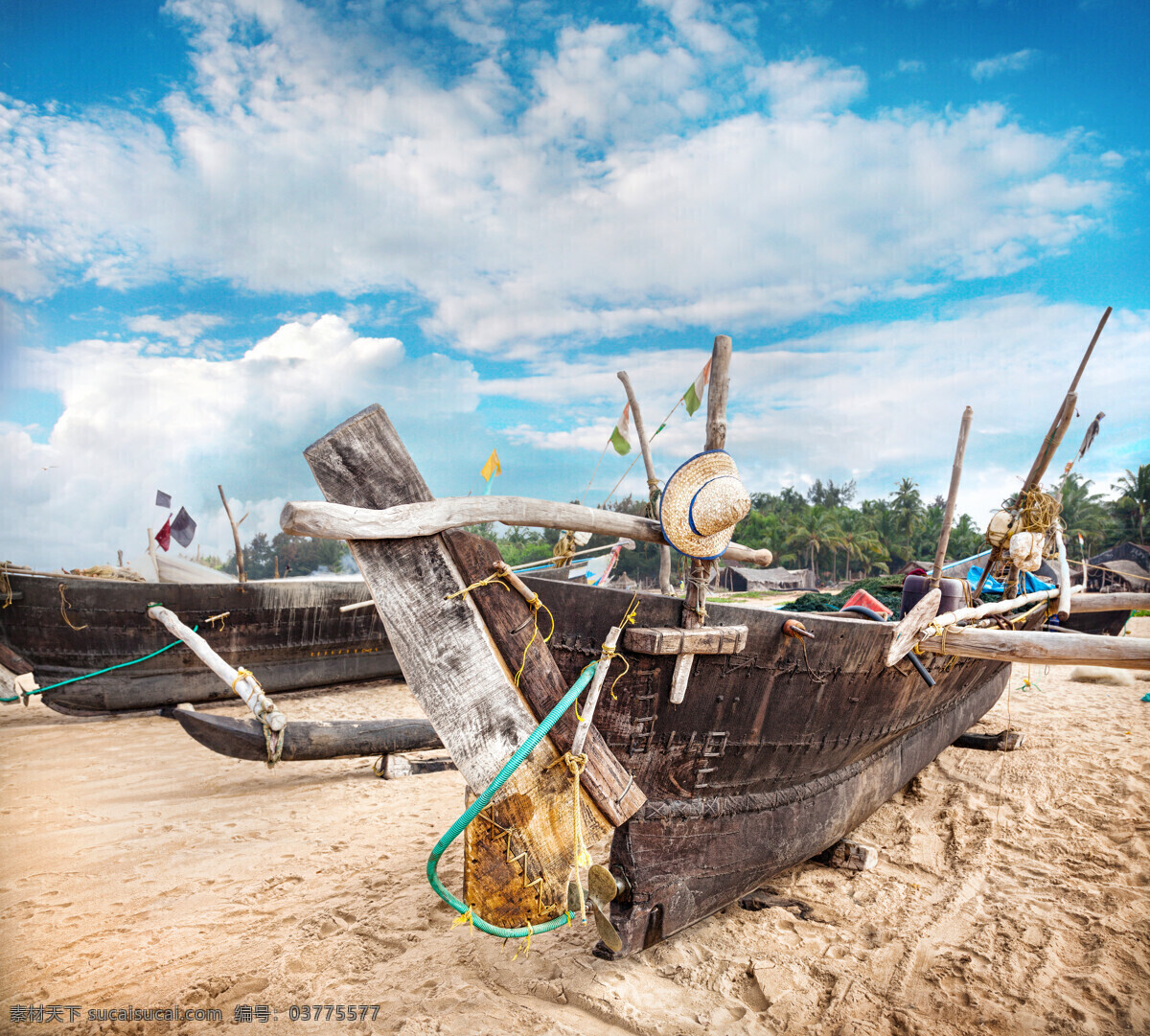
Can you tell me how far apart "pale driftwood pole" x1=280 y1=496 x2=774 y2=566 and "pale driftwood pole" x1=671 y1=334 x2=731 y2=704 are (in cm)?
39

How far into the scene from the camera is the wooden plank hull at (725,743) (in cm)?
246

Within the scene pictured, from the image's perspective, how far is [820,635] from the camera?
2.91 metres

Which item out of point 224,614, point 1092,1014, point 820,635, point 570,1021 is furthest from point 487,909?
point 224,614

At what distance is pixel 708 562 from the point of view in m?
2.55

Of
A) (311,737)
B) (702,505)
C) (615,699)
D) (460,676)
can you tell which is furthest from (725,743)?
(311,737)

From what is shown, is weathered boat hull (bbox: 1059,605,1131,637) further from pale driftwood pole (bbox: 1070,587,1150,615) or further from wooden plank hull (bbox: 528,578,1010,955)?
wooden plank hull (bbox: 528,578,1010,955)

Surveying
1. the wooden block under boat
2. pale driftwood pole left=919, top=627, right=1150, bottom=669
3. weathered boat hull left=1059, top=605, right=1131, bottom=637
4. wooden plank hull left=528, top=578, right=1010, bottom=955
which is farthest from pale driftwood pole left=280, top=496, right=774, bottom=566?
weathered boat hull left=1059, top=605, right=1131, bottom=637

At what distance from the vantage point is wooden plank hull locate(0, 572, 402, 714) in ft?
23.6

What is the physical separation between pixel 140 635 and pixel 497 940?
688 centimetres

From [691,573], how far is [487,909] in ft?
4.69

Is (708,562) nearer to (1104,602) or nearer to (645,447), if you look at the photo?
(645,447)

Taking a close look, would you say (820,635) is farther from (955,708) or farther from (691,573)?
(955,708)

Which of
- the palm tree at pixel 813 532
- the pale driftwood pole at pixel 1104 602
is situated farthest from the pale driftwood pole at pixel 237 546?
the palm tree at pixel 813 532

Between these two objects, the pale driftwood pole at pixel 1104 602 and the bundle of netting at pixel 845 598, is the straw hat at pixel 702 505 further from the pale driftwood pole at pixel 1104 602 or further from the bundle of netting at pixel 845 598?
the pale driftwood pole at pixel 1104 602
